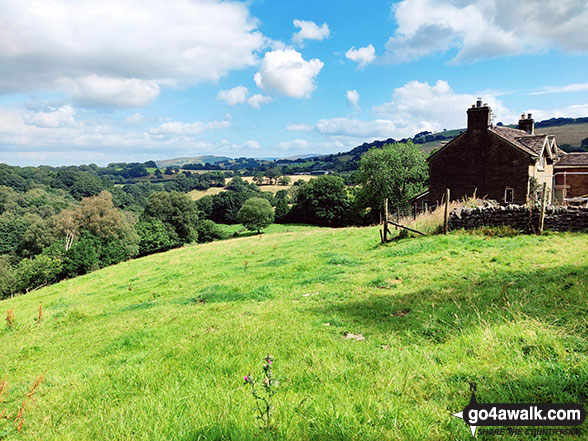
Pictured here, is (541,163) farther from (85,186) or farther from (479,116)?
(85,186)

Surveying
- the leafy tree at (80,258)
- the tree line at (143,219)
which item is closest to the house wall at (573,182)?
the tree line at (143,219)

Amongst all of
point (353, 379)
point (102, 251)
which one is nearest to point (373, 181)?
point (102, 251)

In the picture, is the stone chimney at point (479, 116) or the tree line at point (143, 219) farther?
the tree line at point (143, 219)

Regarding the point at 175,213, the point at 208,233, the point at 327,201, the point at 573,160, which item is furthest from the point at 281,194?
the point at 573,160

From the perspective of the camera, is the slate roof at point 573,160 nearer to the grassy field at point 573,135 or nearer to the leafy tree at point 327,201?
the leafy tree at point 327,201

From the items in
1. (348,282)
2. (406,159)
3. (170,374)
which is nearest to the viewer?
(170,374)

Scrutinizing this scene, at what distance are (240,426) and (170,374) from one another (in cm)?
235

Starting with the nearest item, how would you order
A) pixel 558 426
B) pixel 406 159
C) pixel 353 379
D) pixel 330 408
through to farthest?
1. pixel 558 426
2. pixel 330 408
3. pixel 353 379
4. pixel 406 159

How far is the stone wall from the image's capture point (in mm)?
A: 14844

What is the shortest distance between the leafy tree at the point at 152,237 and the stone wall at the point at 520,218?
58.3m

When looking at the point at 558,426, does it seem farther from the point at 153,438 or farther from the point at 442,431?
the point at 153,438

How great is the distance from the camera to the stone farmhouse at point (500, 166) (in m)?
31.9

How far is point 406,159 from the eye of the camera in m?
55.4

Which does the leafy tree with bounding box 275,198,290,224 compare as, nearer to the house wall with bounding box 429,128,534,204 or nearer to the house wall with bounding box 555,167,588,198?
the house wall with bounding box 429,128,534,204
